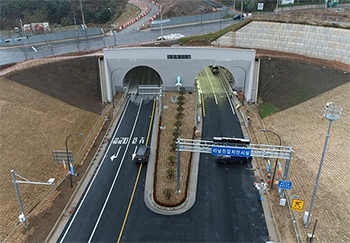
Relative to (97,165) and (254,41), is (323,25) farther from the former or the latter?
(97,165)

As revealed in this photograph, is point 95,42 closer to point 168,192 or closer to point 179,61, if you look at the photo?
point 179,61

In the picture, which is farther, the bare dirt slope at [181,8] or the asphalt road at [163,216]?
the bare dirt slope at [181,8]

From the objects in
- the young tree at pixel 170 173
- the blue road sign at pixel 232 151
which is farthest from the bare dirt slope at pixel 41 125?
the blue road sign at pixel 232 151

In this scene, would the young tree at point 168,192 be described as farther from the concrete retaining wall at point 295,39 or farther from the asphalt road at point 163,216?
the concrete retaining wall at point 295,39

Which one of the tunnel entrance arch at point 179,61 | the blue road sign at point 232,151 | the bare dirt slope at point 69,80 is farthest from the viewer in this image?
the tunnel entrance arch at point 179,61

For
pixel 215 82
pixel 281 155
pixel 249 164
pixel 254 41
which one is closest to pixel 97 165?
pixel 249 164

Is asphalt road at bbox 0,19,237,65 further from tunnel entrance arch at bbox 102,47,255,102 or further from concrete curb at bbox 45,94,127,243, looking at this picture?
concrete curb at bbox 45,94,127,243

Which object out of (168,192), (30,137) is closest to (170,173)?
(168,192)
